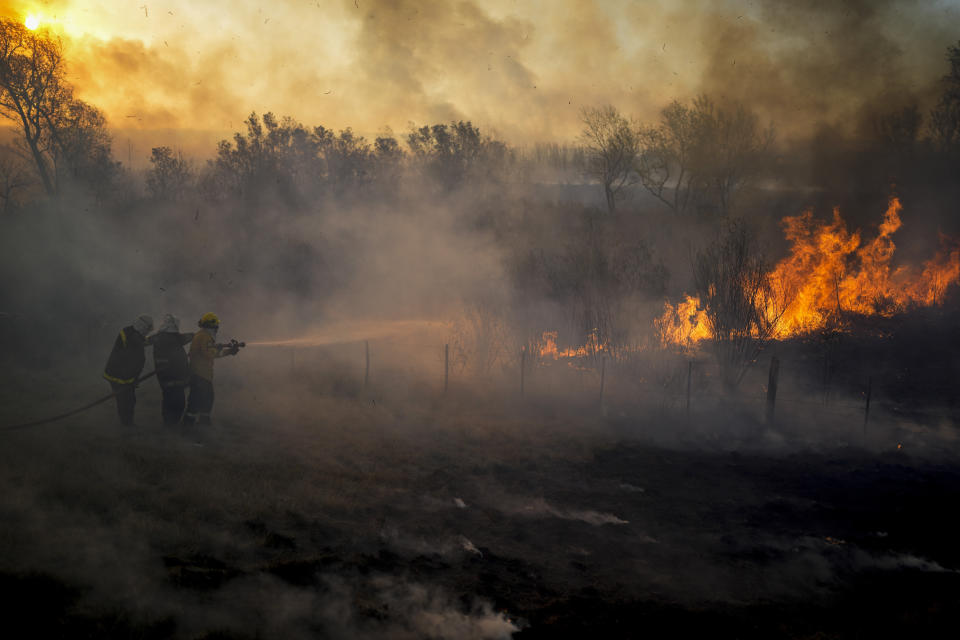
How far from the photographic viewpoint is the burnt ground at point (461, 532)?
523cm

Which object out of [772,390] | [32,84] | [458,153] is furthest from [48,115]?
[772,390]

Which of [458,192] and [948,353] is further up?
[458,192]

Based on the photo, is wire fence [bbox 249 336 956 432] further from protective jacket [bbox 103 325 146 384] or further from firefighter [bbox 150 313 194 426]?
protective jacket [bbox 103 325 146 384]

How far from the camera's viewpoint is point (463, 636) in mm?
5082

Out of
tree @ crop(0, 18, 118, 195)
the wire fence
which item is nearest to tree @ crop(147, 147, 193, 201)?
tree @ crop(0, 18, 118, 195)

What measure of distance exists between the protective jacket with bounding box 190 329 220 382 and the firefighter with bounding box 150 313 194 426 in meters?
0.10

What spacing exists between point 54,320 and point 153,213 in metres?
11.7

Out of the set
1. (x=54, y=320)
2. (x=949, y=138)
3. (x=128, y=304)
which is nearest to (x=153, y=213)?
(x=128, y=304)

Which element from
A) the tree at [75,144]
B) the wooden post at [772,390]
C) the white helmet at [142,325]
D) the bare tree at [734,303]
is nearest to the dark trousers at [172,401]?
the white helmet at [142,325]

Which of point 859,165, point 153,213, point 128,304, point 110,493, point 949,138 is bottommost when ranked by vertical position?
point 110,493

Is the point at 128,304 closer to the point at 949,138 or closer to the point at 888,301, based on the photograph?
the point at 888,301

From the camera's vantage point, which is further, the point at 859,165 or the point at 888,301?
the point at 859,165

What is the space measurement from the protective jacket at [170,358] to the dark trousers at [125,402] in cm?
56

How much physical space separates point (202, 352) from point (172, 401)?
0.90 m
